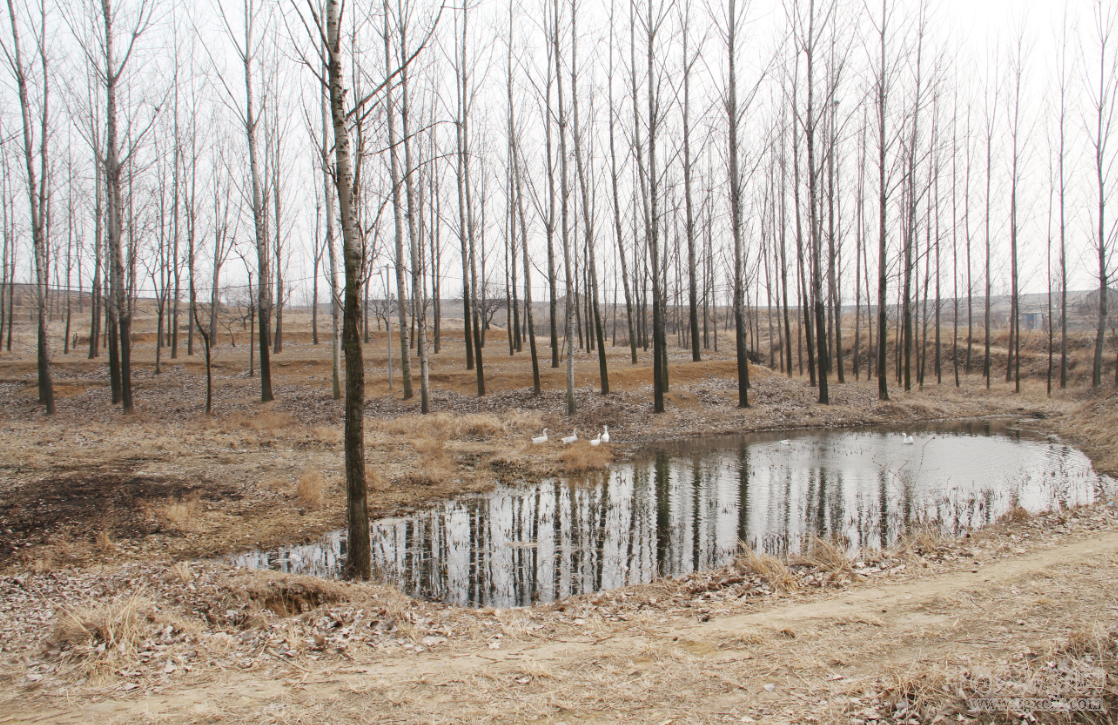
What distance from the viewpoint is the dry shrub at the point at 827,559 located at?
6.84 meters

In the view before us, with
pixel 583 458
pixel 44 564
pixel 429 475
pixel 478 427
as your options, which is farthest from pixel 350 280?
pixel 478 427

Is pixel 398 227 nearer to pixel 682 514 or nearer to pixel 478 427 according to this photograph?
pixel 478 427

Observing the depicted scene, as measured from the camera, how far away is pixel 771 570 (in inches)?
270

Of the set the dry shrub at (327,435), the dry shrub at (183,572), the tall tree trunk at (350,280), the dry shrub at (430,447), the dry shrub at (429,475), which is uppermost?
the tall tree trunk at (350,280)

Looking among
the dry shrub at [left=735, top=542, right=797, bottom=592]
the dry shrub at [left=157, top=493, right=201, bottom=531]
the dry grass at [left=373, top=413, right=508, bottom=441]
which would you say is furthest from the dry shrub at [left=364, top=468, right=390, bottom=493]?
the dry shrub at [left=735, top=542, right=797, bottom=592]

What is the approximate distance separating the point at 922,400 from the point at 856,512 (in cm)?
1813

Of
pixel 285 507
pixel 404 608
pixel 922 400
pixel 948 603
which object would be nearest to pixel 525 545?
pixel 404 608

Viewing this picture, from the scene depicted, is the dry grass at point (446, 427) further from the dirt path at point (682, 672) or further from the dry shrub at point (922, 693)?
the dry shrub at point (922, 693)

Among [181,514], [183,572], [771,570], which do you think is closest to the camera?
[183,572]

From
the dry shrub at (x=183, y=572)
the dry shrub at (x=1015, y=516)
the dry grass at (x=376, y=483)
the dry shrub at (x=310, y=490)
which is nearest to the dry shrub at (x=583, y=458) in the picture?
the dry grass at (x=376, y=483)

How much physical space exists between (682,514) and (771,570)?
3.60m

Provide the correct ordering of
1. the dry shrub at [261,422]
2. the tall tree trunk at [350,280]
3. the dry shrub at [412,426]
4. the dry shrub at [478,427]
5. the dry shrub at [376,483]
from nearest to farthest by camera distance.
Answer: the tall tree trunk at [350,280] < the dry shrub at [376,483] < the dry shrub at [412,426] < the dry shrub at [478,427] < the dry shrub at [261,422]

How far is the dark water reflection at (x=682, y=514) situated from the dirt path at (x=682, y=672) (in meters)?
2.17

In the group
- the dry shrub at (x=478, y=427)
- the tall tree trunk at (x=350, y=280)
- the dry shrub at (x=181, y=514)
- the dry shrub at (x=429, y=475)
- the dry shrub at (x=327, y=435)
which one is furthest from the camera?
the dry shrub at (x=478, y=427)
